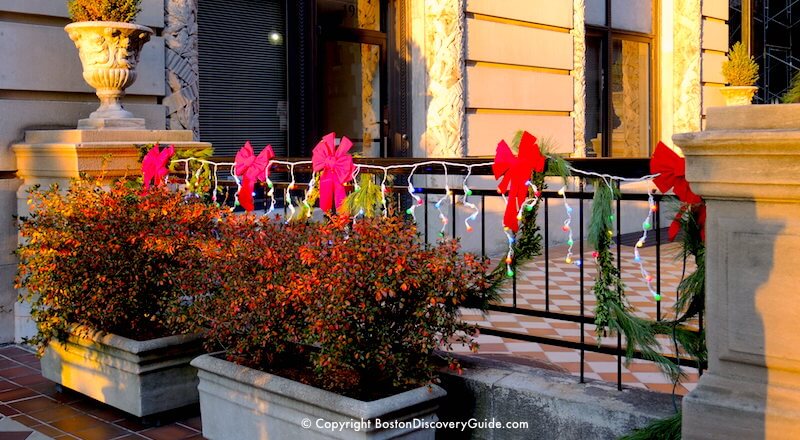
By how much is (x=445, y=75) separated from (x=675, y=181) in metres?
8.21

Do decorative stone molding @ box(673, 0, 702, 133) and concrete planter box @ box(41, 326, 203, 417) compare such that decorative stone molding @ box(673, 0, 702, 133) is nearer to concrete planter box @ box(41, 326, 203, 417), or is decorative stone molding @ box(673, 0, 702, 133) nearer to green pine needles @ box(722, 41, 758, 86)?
green pine needles @ box(722, 41, 758, 86)

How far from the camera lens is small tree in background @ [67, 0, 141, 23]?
304 inches

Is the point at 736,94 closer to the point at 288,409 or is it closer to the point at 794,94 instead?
the point at 288,409

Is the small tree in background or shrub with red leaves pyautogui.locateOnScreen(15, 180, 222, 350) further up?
the small tree in background

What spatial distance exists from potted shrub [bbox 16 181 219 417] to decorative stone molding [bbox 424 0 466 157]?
256 inches

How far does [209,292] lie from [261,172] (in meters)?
1.02

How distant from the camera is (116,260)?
233 inches

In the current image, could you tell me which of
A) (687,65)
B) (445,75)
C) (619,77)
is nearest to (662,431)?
(445,75)

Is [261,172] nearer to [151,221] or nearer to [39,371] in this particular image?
[151,221]

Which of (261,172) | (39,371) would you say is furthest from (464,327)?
(39,371)

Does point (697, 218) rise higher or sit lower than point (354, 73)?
lower

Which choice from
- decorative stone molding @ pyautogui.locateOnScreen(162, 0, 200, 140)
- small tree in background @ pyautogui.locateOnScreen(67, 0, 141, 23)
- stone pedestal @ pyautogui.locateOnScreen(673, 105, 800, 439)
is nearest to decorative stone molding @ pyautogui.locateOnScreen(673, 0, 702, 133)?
decorative stone molding @ pyautogui.locateOnScreen(162, 0, 200, 140)

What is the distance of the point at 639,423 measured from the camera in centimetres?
419

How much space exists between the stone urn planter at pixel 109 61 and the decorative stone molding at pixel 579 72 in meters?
8.24
